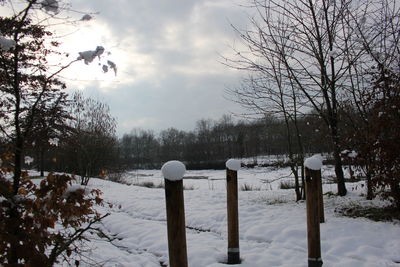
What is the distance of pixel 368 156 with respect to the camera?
228 inches

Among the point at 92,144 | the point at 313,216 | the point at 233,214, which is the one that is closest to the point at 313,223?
the point at 313,216

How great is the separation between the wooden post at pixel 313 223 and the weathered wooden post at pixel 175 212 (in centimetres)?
155

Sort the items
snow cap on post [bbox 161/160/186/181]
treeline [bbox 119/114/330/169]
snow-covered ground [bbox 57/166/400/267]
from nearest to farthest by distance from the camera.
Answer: snow cap on post [bbox 161/160/186/181]
snow-covered ground [bbox 57/166/400/267]
treeline [bbox 119/114/330/169]

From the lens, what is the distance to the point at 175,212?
2.66 m

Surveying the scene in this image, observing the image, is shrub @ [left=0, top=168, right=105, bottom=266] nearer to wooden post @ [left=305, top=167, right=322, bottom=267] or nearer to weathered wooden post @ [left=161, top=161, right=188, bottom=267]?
weathered wooden post @ [left=161, top=161, right=188, bottom=267]

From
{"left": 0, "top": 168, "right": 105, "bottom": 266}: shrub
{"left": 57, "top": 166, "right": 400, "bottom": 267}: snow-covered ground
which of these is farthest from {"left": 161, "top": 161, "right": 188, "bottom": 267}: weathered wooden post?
{"left": 57, "top": 166, "right": 400, "bottom": 267}: snow-covered ground

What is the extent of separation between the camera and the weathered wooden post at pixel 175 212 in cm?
261

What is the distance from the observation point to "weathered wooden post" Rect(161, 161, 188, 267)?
8.57 feet

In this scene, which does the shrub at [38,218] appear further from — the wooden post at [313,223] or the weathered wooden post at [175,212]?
the wooden post at [313,223]

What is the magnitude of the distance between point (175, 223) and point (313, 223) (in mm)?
1658

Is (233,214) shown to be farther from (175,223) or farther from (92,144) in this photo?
(92,144)

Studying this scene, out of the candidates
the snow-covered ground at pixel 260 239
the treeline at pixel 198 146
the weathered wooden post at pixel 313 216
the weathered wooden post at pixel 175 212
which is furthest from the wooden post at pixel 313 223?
the treeline at pixel 198 146

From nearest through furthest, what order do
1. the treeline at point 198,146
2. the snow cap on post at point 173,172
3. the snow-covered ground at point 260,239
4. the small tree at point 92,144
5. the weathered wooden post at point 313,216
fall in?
the snow cap on post at point 173,172
the weathered wooden post at point 313,216
the snow-covered ground at point 260,239
the small tree at point 92,144
the treeline at point 198,146

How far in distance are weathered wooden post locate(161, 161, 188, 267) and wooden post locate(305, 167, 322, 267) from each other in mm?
1549
